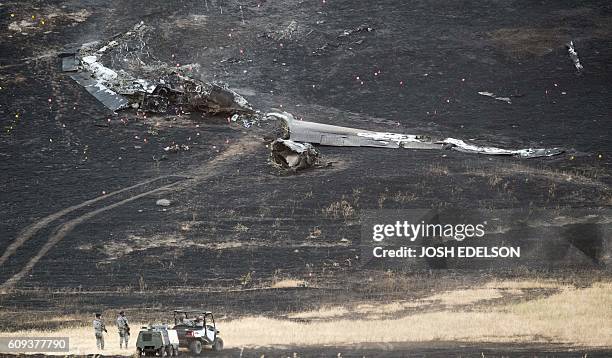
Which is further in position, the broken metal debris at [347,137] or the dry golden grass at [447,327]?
the broken metal debris at [347,137]

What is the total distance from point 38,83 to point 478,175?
1801cm

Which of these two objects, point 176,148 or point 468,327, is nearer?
point 468,327

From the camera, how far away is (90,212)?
103ft

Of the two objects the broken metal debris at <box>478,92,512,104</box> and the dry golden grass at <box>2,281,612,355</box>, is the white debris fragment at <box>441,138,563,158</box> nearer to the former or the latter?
the broken metal debris at <box>478,92,512,104</box>

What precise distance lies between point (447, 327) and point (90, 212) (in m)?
12.7

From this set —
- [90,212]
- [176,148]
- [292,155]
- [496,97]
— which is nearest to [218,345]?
[90,212]

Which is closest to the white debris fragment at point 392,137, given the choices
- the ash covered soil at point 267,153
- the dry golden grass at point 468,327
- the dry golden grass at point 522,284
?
the ash covered soil at point 267,153

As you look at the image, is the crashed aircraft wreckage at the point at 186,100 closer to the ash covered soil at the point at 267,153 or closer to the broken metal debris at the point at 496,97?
the ash covered soil at the point at 267,153

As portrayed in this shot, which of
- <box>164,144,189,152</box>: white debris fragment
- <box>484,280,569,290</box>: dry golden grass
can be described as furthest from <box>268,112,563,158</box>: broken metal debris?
<box>484,280,569,290</box>: dry golden grass

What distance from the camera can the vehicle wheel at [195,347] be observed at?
22.4 meters

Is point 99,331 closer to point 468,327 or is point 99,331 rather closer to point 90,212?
point 90,212

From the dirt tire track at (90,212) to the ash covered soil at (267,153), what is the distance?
0.08 meters

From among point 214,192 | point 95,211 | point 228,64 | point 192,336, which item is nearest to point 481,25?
point 228,64

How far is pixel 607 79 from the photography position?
128 feet
